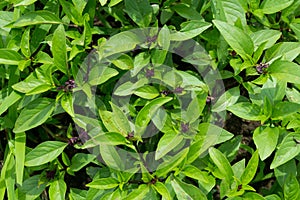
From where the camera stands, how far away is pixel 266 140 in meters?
1.49

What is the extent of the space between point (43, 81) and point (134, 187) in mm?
427

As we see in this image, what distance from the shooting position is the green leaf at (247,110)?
1530 mm

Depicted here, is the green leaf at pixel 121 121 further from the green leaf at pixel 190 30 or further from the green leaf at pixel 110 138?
the green leaf at pixel 190 30

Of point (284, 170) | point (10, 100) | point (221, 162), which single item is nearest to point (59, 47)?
point (10, 100)

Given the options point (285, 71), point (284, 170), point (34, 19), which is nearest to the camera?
point (285, 71)

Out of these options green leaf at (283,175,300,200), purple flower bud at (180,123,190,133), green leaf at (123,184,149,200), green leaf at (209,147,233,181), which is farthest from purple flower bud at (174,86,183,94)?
green leaf at (283,175,300,200)

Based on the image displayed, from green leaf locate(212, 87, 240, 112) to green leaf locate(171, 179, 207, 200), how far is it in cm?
26

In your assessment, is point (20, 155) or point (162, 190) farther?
point (20, 155)

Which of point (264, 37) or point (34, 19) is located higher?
point (34, 19)

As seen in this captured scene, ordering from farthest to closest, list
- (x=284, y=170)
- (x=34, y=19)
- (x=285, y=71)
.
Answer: (x=284, y=170) → (x=34, y=19) → (x=285, y=71)

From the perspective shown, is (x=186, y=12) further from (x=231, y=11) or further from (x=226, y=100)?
(x=226, y=100)

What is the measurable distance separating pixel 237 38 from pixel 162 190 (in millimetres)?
493

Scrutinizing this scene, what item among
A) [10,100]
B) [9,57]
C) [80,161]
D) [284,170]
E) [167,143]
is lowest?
[284,170]

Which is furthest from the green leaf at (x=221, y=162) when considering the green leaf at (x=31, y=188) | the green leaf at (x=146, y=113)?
the green leaf at (x=31, y=188)
